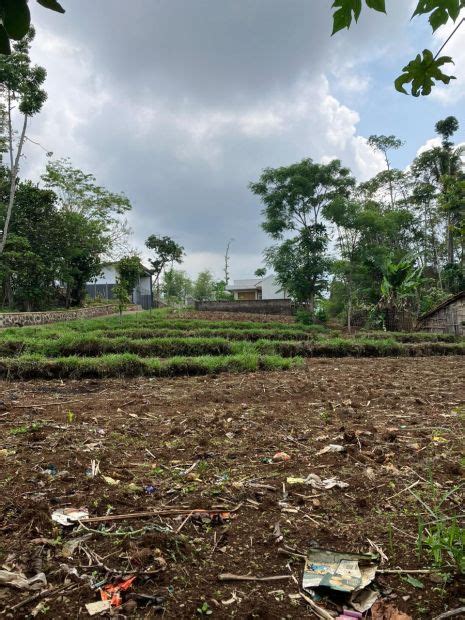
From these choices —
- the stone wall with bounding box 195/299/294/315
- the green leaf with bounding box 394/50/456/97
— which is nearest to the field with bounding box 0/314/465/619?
the green leaf with bounding box 394/50/456/97

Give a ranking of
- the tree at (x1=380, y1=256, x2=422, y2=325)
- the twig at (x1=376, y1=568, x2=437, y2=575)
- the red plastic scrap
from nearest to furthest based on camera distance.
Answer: the red plastic scrap
the twig at (x1=376, y1=568, x2=437, y2=575)
the tree at (x1=380, y1=256, x2=422, y2=325)

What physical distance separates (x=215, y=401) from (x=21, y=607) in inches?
126

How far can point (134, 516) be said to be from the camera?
194cm

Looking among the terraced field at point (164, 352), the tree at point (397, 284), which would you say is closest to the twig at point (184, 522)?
the terraced field at point (164, 352)

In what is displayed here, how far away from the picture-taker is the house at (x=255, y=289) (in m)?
46.2

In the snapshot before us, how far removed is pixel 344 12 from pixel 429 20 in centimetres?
36

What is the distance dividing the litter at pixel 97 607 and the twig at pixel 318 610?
27.8 inches

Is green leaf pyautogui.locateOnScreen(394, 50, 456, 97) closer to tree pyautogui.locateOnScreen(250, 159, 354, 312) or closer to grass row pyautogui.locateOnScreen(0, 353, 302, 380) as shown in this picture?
grass row pyautogui.locateOnScreen(0, 353, 302, 380)

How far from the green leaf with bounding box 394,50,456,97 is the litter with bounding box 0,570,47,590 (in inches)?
94.4

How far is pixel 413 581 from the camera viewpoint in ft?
4.95

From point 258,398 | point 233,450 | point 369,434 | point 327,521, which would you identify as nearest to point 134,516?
point 327,521

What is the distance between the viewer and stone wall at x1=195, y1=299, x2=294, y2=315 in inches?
1074

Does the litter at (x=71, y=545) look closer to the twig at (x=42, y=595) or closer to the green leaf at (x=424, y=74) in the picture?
the twig at (x=42, y=595)

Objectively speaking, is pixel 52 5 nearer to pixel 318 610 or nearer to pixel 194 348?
pixel 318 610
